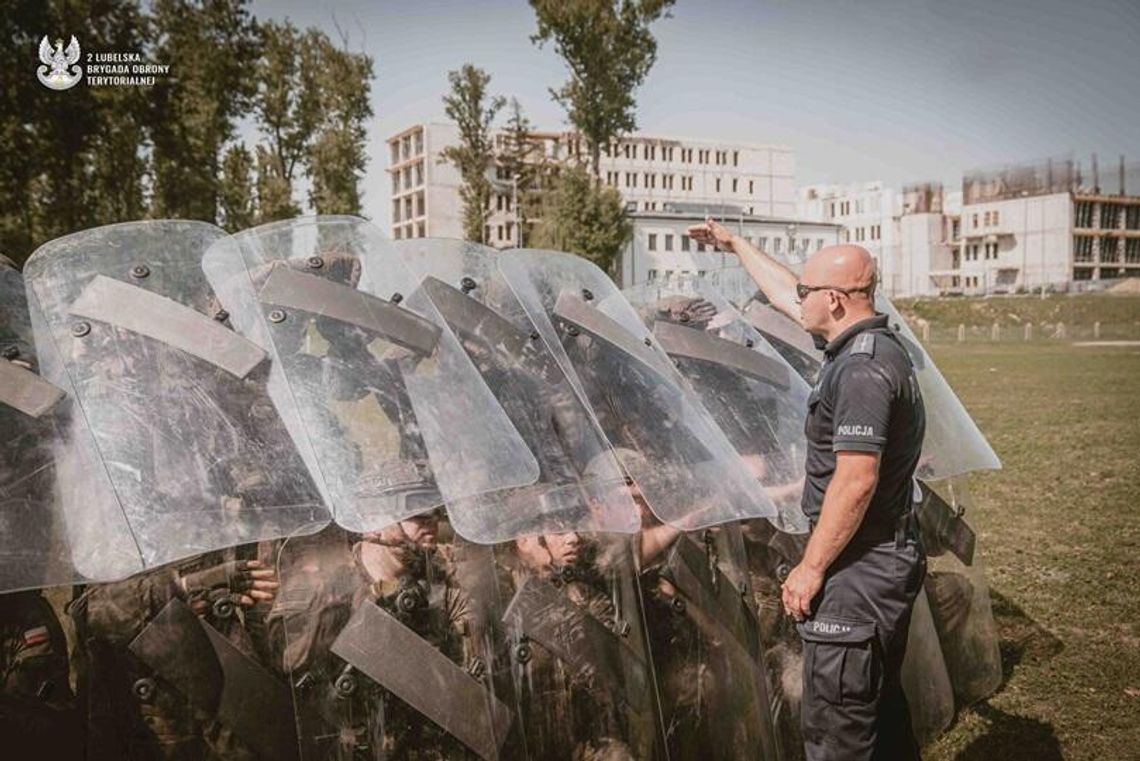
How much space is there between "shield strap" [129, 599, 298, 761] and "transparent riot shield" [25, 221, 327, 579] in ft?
1.16

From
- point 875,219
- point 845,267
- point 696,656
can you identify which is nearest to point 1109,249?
point 875,219

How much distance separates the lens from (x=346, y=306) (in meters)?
2.89

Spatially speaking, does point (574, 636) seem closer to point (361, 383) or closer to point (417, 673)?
point (417, 673)

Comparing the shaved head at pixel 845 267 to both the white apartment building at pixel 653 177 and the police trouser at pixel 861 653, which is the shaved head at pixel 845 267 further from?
the white apartment building at pixel 653 177

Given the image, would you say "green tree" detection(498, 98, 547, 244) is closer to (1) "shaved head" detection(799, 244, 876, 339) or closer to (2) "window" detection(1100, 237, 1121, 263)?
(1) "shaved head" detection(799, 244, 876, 339)

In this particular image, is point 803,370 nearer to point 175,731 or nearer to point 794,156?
point 175,731

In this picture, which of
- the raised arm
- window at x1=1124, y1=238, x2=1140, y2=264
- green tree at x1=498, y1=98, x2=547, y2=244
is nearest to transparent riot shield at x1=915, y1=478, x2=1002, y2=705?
the raised arm

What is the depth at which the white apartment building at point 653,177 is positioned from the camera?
240ft

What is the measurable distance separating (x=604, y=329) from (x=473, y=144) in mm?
37396

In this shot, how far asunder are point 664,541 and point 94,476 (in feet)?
5.96

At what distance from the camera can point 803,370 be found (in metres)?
4.47

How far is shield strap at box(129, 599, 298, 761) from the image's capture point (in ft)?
8.41

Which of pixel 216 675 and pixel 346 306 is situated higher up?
pixel 346 306

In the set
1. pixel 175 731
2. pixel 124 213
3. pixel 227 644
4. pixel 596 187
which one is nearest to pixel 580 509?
pixel 227 644
